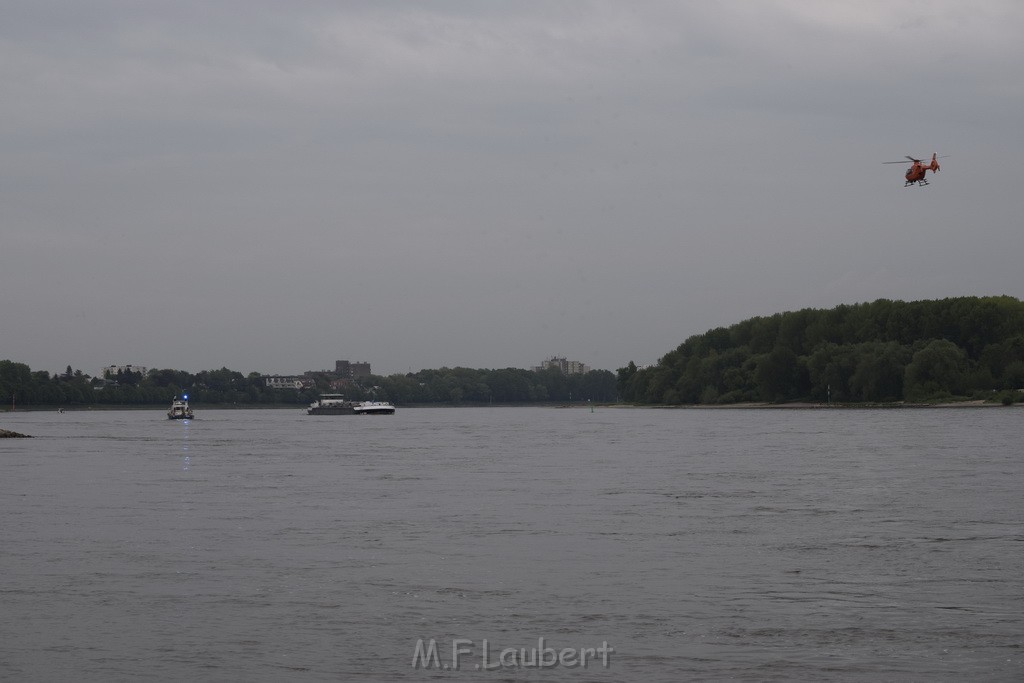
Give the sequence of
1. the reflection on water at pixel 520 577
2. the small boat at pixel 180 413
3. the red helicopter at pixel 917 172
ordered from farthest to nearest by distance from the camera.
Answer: the small boat at pixel 180 413
the red helicopter at pixel 917 172
the reflection on water at pixel 520 577

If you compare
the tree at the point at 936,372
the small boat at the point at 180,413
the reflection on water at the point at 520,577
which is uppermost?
the tree at the point at 936,372

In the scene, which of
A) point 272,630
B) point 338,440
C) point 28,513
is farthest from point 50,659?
point 338,440

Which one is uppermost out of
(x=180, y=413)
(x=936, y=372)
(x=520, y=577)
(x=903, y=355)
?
(x=903, y=355)

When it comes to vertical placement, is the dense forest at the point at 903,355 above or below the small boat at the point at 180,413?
above

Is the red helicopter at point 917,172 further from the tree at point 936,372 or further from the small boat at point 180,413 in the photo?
the small boat at point 180,413

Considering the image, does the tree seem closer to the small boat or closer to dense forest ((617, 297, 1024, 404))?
dense forest ((617, 297, 1024, 404))

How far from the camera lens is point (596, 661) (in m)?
14.7

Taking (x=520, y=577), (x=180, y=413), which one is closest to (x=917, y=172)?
(x=520, y=577)

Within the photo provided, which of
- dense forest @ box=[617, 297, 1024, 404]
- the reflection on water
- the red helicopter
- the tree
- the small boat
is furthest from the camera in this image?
the small boat

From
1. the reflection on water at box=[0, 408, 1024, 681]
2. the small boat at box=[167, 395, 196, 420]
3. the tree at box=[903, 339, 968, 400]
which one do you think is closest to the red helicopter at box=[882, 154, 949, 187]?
the reflection on water at box=[0, 408, 1024, 681]

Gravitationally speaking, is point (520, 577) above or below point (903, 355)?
below

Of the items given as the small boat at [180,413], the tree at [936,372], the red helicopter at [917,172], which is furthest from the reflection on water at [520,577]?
the small boat at [180,413]

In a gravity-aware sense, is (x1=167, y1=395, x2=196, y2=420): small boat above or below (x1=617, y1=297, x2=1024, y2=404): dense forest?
below

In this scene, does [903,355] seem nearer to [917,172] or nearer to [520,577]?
[917,172]
